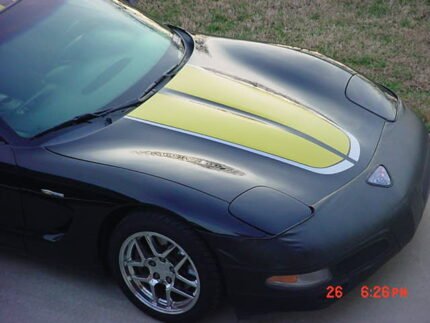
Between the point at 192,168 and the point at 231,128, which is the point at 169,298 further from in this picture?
the point at 231,128

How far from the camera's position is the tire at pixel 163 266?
2916 millimetres

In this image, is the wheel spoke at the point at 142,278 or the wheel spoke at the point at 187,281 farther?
the wheel spoke at the point at 142,278

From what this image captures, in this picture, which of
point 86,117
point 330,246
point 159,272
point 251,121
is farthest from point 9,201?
point 330,246

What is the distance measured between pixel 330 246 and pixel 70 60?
1716 millimetres

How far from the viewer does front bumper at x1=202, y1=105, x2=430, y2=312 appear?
111 inches

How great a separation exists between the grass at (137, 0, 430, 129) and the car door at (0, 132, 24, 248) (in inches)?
125

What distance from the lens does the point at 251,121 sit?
11.3 ft

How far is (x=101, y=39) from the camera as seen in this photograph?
12.5 ft

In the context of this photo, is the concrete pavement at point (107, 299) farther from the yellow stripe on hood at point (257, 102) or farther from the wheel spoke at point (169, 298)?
the yellow stripe on hood at point (257, 102)

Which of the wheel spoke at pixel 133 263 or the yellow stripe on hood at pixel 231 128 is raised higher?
the yellow stripe on hood at pixel 231 128

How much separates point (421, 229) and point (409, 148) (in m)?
0.59
